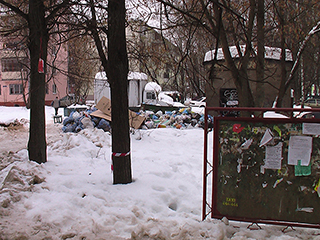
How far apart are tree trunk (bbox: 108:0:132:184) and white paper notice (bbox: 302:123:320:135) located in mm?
2984

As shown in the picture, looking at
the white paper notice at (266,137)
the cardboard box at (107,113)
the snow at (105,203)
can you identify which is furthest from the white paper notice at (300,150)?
the cardboard box at (107,113)

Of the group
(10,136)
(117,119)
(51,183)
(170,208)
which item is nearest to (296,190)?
(170,208)

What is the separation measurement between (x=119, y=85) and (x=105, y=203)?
2032mm

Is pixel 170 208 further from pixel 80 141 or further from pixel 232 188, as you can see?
pixel 80 141

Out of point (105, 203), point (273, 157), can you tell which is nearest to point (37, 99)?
point (105, 203)

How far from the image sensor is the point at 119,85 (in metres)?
5.22

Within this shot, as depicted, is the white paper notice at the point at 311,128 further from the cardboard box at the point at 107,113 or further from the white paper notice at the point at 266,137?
the cardboard box at the point at 107,113

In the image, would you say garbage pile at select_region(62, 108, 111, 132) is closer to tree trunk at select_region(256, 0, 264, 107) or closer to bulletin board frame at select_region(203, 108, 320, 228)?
tree trunk at select_region(256, 0, 264, 107)

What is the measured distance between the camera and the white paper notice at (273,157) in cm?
362

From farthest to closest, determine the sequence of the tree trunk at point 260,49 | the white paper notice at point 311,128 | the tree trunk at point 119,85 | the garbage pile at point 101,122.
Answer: the garbage pile at point 101,122, the tree trunk at point 260,49, the tree trunk at point 119,85, the white paper notice at point 311,128

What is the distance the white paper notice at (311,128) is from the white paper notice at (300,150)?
0.07 meters

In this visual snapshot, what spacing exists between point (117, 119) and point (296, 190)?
3.11 meters

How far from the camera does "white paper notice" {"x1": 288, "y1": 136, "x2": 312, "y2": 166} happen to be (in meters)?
3.54

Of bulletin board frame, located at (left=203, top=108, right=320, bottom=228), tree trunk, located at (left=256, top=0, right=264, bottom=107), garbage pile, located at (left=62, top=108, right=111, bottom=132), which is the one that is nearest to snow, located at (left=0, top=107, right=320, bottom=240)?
bulletin board frame, located at (left=203, top=108, right=320, bottom=228)
